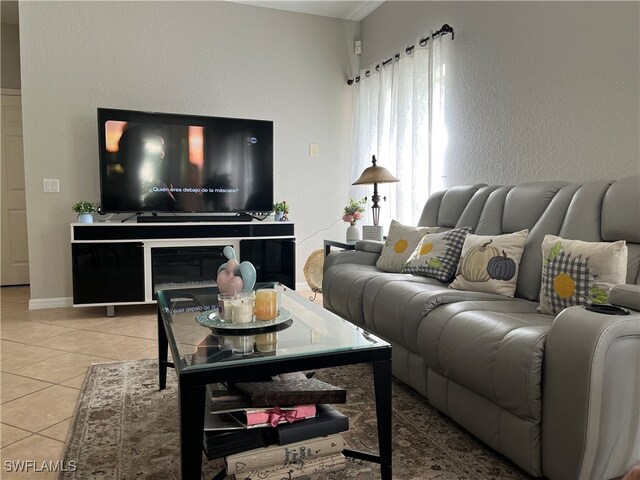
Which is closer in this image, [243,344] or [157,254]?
[243,344]

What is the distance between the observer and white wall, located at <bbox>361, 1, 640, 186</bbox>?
89.3 inches

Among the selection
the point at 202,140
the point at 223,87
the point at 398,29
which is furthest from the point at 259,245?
the point at 398,29

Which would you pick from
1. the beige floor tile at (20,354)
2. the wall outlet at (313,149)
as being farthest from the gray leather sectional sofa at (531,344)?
the wall outlet at (313,149)

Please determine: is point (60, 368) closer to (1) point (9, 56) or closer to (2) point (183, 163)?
(2) point (183, 163)

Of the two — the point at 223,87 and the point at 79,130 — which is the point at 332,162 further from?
the point at 79,130

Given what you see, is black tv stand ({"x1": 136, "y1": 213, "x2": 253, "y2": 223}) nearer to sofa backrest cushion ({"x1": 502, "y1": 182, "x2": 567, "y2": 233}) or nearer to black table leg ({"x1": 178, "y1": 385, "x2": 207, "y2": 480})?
sofa backrest cushion ({"x1": 502, "y1": 182, "x2": 567, "y2": 233})

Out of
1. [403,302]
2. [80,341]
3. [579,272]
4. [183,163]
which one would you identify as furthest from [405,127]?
[80,341]

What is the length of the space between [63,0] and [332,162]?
8.69 feet

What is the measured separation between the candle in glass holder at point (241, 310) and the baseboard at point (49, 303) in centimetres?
303

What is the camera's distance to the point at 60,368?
2535mm

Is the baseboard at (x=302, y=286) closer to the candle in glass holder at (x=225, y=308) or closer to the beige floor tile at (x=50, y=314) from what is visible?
the beige floor tile at (x=50, y=314)

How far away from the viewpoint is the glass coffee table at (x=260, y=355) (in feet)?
3.90

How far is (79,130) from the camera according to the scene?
3965 millimetres

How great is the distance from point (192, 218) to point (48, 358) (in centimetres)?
169
